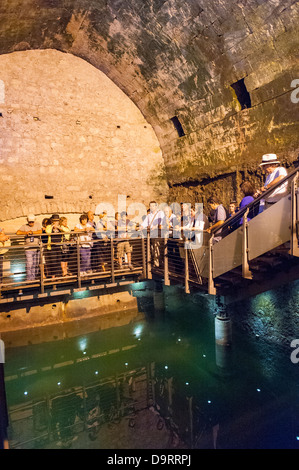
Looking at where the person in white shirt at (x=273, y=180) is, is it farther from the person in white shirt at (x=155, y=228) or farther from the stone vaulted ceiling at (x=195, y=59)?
the person in white shirt at (x=155, y=228)

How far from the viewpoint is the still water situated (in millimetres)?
4590

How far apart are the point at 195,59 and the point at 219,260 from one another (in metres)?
5.30

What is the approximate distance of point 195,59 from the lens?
7.75 m

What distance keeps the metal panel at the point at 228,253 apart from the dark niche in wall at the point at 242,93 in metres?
3.93

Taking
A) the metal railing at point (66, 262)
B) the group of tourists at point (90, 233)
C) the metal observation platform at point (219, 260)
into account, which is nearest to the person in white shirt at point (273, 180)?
the metal observation platform at point (219, 260)

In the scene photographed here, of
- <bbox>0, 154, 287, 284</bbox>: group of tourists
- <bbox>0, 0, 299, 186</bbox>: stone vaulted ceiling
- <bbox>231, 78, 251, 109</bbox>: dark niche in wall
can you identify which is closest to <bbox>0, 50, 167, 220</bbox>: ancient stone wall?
<bbox>0, 0, 299, 186</bbox>: stone vaulted ceiling

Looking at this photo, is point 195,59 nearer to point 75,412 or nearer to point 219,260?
point 219,260

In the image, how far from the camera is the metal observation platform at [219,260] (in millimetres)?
4090

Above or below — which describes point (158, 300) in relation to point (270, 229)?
below

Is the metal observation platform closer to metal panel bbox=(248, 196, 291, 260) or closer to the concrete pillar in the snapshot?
metal panel bbox=(248, 196, 291, 260)

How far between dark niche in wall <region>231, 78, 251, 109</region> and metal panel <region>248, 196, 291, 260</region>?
4111 millimetres

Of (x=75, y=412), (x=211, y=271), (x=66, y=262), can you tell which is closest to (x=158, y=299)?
(x=66, y=262)

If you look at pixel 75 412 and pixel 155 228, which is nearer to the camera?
pixel 75 412

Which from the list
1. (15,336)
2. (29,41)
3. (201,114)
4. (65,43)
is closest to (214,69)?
(201,114)
